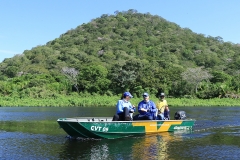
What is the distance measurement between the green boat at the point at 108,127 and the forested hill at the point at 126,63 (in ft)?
152

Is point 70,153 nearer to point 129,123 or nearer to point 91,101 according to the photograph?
point 129,123

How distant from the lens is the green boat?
1522 cm

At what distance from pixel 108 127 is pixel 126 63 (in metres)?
55.9

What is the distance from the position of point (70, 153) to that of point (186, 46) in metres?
114

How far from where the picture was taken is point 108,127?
15.8 m

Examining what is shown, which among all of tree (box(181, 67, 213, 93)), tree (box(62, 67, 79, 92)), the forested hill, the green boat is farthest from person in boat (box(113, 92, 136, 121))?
tree (box(62, 67, 79, 92))

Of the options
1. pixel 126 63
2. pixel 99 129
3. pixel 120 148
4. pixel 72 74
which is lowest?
pixel 120 148

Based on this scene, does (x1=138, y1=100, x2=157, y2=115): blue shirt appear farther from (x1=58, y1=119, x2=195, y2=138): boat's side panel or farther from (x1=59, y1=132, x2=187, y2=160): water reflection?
(x1=59, y1=132, x2=187, y2=160): water reflection

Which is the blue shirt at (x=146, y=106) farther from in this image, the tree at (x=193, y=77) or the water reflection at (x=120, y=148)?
the tree at (x=193, y=77)

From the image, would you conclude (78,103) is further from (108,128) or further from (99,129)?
(99,129)

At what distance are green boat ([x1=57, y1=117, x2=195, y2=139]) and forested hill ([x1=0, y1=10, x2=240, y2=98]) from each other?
46.4 metres

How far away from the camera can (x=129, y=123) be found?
1634 centimetres

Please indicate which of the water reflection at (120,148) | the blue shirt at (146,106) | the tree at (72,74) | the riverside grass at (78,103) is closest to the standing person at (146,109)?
the blue shirt at (146,106)

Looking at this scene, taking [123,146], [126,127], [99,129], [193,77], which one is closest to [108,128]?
[99,129]
